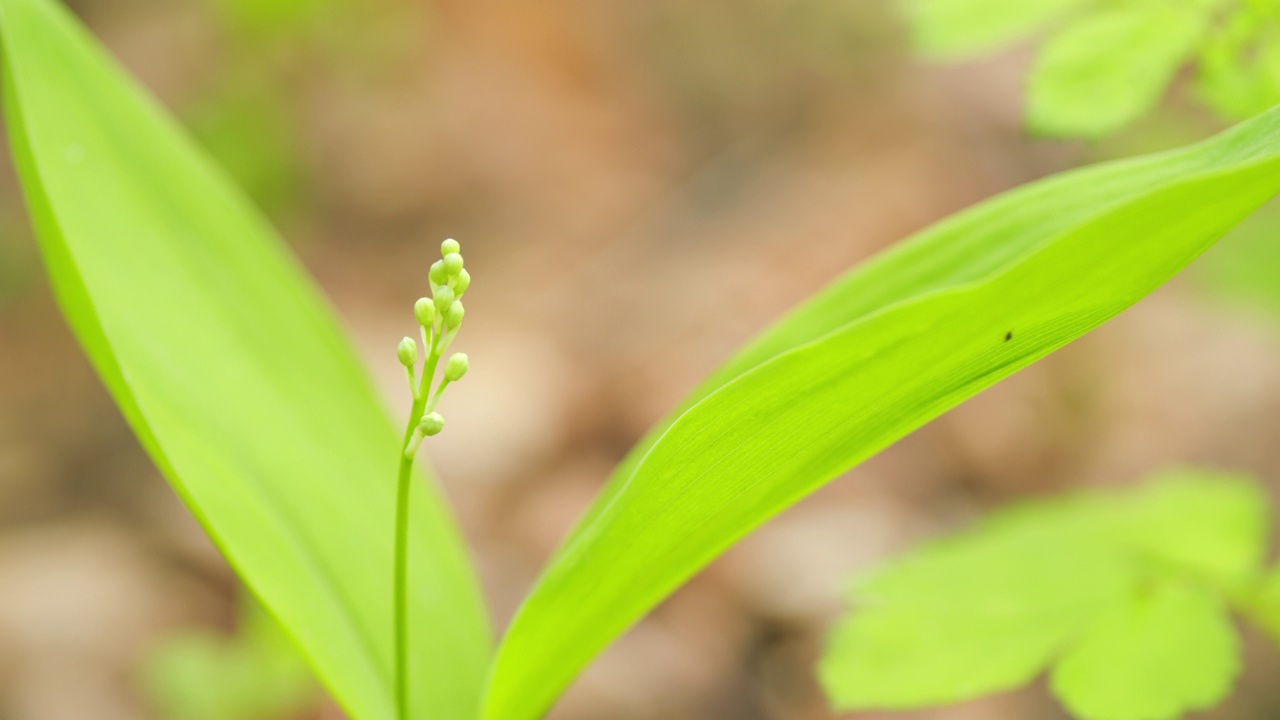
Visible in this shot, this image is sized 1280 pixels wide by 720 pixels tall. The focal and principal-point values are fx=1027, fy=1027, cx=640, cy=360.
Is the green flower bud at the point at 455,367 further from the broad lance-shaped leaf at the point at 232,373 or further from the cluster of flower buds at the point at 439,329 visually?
the broad lance-shaped leaf at the point at 232,373

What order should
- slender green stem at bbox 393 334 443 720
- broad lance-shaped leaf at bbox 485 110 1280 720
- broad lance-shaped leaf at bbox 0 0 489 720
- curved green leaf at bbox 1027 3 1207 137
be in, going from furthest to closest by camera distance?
curved green leaf at bbox 1027 3 1207 137 < broad lance-shaped leaf at bbox 0 0 489 720 < slender green stem at bbox 393 334 443 720 < broad lance-shaped leaf at bbox 485 110 1280 720

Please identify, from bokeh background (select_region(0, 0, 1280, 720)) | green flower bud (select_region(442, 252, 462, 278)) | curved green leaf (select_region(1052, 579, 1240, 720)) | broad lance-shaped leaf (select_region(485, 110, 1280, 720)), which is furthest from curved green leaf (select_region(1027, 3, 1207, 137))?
bokeh background (select_region(0, 0, 1280, 720))

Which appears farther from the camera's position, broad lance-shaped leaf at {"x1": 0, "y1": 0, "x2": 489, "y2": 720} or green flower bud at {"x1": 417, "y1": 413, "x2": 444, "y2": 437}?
broad lance-shaped leaf at {"x1": 0, "y1": 0, "x2": 489, "y2": 720}

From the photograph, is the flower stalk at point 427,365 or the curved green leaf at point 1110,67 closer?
the flower stalk at point 427,365

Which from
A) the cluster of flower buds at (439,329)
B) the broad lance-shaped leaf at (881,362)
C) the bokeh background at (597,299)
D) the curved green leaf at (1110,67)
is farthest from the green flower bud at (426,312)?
the bokeh background at (597,299)

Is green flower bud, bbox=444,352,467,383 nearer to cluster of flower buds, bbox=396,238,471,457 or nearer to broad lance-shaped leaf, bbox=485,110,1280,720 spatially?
cluster of flower buds, bbox=396,238,471,457

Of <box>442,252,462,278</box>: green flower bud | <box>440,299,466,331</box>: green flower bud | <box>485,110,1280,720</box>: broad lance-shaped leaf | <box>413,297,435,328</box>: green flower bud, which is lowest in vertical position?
<box>485,110,1280,720</box>: broad lance-shaped leaf

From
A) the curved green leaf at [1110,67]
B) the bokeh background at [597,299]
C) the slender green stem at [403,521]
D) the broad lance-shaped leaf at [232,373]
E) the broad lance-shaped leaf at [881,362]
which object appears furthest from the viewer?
the bokeh background at [597,299]
